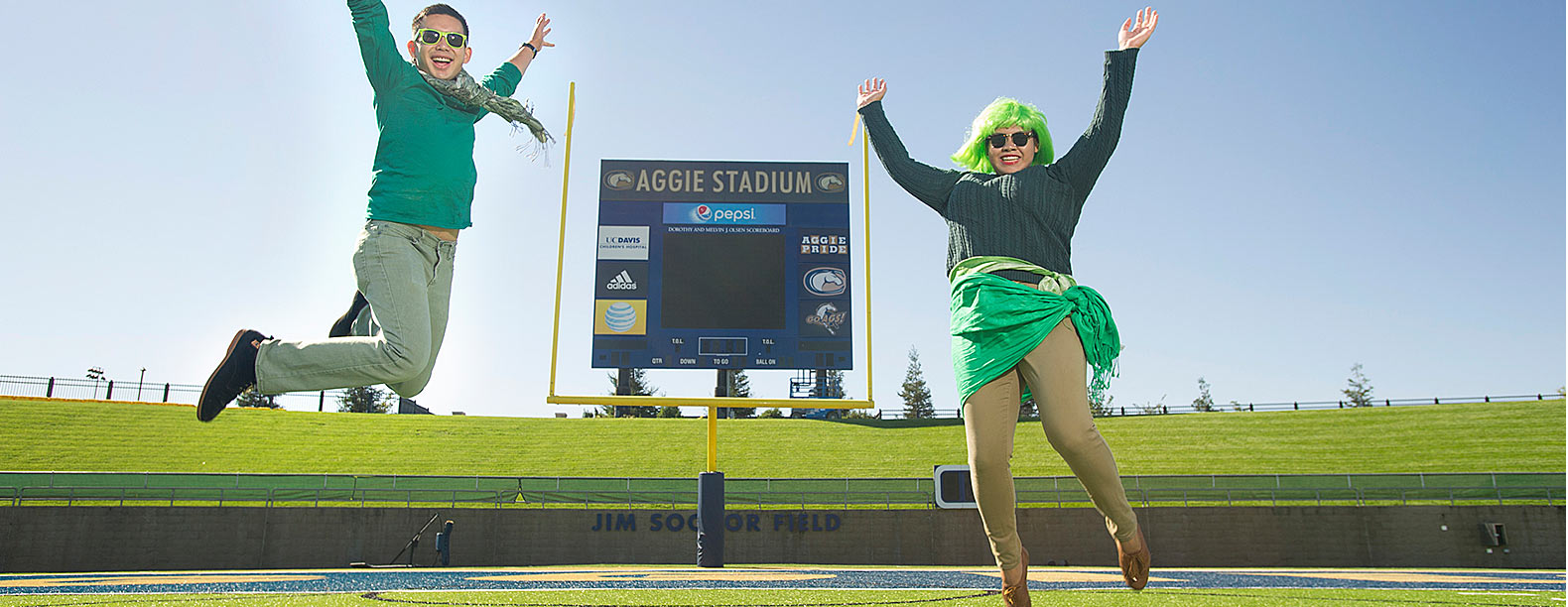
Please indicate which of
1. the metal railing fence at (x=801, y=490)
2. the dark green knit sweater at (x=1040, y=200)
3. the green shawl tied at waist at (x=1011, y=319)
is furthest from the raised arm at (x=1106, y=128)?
the metal railing fence at (x=801, y=490)

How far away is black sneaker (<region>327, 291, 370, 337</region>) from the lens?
2.91 metres

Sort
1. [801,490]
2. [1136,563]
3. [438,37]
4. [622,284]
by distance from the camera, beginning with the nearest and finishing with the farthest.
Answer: [1136,563] < [438,37] < [622,284] < [801,490]

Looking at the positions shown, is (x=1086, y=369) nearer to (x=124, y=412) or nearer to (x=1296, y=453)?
(x=1296, y=453)

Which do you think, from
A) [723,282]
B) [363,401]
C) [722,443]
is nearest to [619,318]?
[723,282]

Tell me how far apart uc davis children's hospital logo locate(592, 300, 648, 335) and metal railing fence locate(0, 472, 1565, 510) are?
734 centimetres

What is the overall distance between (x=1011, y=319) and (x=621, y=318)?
623cm

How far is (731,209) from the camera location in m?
9.04

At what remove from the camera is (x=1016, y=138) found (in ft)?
11.5

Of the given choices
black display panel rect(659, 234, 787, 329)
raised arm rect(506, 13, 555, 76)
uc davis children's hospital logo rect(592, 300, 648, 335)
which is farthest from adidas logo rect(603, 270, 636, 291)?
raised arm rect(506, 13, 555, 76)

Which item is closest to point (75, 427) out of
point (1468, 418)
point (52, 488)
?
point (52, 488)

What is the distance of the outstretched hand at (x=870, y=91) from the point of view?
3.88 m

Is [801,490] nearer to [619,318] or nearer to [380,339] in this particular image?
[619,318]

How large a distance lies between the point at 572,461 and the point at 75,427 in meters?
14.5

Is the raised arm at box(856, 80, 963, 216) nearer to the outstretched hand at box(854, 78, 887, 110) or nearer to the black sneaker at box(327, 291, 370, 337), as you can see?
the outstretched hand at box(854, 78, 887, 110)
